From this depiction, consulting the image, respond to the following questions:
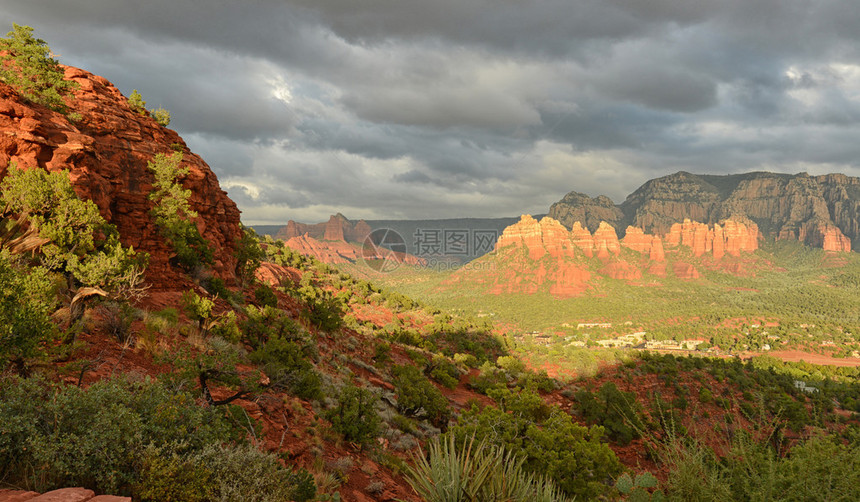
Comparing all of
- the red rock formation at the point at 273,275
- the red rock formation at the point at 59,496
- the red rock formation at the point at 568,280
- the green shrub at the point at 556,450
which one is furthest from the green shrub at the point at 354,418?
the red rock formation at the point at 568,280

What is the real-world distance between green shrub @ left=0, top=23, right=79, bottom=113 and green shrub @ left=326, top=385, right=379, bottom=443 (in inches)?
801

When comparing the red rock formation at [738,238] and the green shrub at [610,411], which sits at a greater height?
the red rock formation at [738,238]

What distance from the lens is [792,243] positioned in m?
188

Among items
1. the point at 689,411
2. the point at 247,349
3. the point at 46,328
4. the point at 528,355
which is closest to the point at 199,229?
the point at 247,349

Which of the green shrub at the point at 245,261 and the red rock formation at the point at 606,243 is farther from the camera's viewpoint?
the red rock formation at the point at 606,243

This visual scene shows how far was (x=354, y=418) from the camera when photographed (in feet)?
39.9

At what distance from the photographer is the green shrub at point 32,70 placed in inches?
676

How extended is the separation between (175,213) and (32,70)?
30.9 feet

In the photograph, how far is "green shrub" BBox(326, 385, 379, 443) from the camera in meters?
11.8

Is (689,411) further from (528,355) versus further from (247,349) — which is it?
(247,349)

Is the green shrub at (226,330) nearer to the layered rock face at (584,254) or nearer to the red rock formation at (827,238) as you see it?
the layered rock face at (584,254)

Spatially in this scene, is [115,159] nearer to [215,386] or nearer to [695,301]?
[215,386]

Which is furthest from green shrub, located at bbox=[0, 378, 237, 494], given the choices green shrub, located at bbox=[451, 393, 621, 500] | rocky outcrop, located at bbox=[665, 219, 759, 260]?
rocky outcrop, located at bbox=[665, 219, 759, 260]

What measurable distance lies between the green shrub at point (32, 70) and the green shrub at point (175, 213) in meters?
4.81
